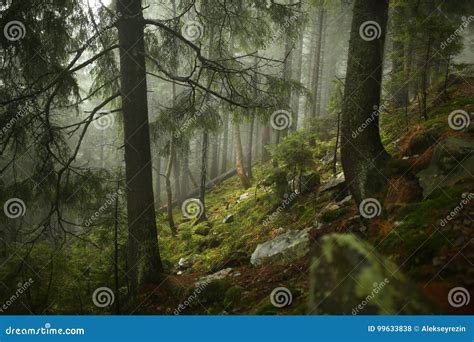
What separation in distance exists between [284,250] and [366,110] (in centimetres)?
266

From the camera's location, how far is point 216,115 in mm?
7488

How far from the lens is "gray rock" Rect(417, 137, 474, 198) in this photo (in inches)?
191

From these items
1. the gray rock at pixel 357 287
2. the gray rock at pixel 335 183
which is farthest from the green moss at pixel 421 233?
the gray rock at pixel 335 183

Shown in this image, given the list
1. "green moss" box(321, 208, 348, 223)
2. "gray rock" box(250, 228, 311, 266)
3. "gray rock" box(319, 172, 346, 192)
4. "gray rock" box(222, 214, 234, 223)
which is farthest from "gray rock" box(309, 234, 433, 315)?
"gray rock" box(222, 214, 234, 223)

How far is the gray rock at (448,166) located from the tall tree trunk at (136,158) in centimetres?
461

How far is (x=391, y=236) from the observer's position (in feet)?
14.5

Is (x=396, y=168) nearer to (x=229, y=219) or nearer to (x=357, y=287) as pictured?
(x=357, y=287)

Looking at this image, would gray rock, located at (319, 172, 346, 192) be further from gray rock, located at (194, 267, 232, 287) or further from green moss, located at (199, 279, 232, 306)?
green moss, located at (199, 279, 232, 306)

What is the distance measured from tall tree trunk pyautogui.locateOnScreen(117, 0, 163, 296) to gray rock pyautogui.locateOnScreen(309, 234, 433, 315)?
146 inches

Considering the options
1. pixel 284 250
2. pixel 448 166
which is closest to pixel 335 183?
pixel 284 250

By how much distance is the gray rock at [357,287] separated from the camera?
130 inches

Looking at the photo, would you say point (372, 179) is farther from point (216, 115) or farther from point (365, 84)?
point (216, 115)

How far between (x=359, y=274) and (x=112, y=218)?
485cm

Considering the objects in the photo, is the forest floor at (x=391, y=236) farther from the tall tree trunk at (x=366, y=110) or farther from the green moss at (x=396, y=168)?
the tall tree trunk at (x=366, y=110)
